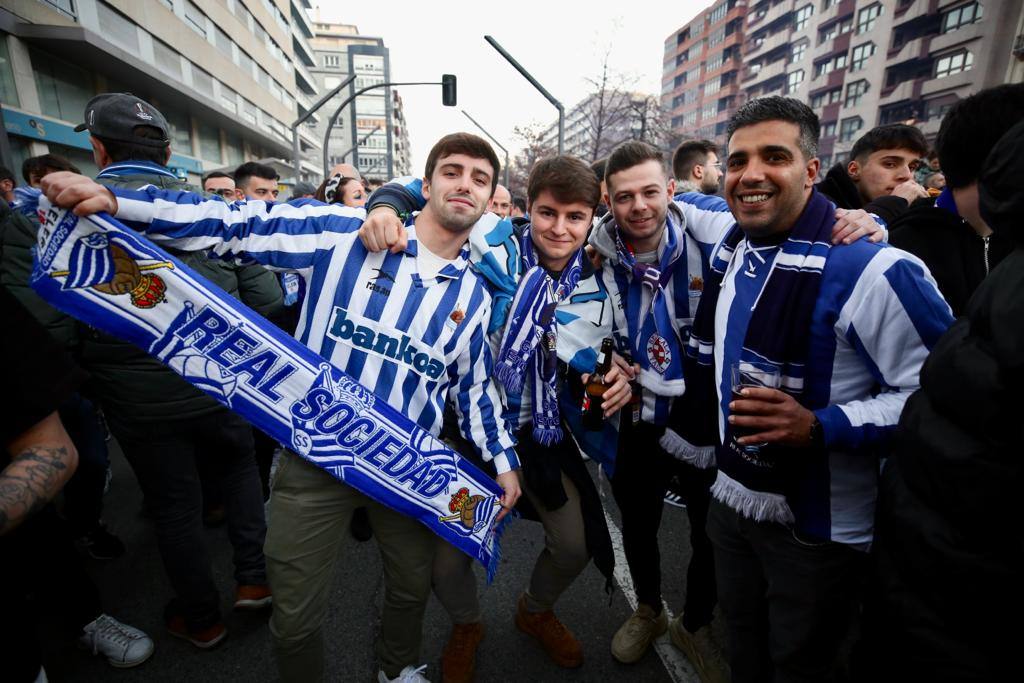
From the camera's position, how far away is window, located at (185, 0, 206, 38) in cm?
2102

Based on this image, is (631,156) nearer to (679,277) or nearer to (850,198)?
(679,277)

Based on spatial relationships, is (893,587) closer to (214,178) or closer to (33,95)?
(214,178)

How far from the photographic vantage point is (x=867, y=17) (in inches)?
1460

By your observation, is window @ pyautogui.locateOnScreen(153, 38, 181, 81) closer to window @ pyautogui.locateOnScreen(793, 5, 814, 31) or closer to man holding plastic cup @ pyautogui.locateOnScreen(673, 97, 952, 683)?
man holding plastic cup @ pyautogui.locateOnScreen(673, 97, 952, 683)

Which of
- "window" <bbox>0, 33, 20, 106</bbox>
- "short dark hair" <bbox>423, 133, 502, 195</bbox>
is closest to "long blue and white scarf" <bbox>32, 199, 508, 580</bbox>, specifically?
"short dark hair" <bbox>423, 133, 502, 195</bbox>

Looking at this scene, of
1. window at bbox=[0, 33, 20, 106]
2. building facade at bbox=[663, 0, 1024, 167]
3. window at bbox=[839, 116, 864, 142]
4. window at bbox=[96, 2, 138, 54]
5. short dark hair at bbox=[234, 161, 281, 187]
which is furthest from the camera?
window at bbox=[839, 116, 864, 142]

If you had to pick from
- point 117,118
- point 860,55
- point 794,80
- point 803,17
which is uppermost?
point 803,17

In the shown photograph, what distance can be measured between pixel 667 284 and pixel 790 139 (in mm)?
882

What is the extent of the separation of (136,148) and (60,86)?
18.3 meters

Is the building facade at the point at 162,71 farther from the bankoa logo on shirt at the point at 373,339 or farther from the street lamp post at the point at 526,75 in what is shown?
the bankoa logo on shirt at the point at 373,339

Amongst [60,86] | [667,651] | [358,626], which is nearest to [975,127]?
[667,651]

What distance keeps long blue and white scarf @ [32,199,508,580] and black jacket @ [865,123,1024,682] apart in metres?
1.72

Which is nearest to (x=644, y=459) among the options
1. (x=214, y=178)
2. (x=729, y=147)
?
(x=729, y=147)

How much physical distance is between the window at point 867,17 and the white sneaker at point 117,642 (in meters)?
51.5
